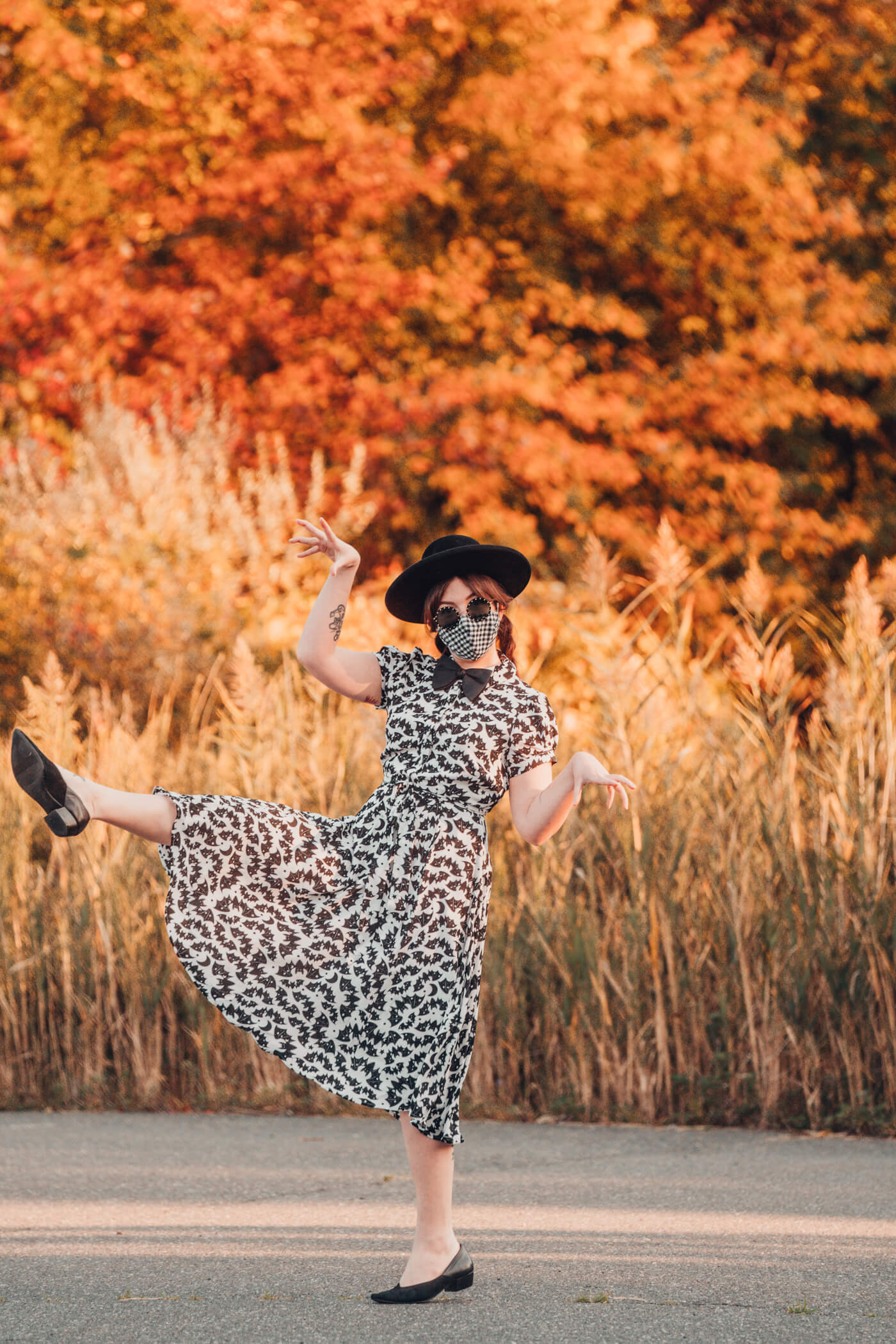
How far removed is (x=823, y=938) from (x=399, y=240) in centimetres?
833

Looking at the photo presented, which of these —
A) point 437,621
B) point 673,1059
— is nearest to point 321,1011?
point 437,621

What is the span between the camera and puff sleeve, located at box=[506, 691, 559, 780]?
358 centimetres

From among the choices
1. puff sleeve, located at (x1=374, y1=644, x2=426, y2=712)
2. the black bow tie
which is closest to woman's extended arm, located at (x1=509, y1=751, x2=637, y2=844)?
the black bow tie

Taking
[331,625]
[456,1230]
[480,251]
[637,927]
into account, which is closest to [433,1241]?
[456,1230]

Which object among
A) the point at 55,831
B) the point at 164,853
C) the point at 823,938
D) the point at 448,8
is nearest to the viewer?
the point at 55,831

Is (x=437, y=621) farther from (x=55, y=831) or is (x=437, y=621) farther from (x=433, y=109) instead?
(x=433, y=109)

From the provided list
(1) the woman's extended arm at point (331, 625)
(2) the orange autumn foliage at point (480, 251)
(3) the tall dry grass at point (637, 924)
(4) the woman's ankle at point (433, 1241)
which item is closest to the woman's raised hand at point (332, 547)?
(1) the woman's extended arm at point (331, 625)

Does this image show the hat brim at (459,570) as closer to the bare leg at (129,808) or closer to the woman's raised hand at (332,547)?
the woman's raised hand at (332,547)

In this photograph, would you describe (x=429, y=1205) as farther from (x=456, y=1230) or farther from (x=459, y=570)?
(x=459, y=570)

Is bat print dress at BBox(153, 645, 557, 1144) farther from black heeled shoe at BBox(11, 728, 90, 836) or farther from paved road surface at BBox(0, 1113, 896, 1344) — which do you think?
paved road surface at BBox(0, 1113, 896, 1344)

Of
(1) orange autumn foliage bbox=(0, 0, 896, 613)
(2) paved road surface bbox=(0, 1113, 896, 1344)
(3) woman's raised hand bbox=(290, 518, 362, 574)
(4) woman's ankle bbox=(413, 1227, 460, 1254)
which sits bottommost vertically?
(2) paved road surface bbox=(0, 1113, 896, 1344)

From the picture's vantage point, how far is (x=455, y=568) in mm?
3676

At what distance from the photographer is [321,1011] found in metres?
3.52

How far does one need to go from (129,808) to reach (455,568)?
3.06ft
